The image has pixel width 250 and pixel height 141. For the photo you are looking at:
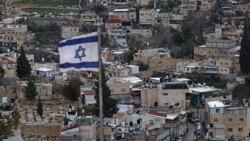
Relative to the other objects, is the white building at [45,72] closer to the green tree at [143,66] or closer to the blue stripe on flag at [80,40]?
the green tree at [143,66]

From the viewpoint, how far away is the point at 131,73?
29.7 m

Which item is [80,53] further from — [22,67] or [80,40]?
[22,67]

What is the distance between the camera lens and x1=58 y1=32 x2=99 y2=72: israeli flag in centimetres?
848

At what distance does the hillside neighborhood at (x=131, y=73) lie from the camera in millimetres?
19531

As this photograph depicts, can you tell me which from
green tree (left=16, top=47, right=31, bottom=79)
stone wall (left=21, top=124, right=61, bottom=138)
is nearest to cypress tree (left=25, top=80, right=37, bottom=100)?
green tree (left=16, top=47, right=31, bottom=79)

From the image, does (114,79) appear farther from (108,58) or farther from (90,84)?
(108,58)

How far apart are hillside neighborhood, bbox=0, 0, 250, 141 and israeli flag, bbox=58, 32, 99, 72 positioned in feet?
0.17

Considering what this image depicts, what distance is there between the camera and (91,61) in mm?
8555

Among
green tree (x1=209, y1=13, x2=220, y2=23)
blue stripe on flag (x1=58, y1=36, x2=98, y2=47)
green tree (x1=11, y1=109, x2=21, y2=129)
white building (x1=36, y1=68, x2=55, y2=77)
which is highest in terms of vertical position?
blue stripe on flag (x1=58, y1=36, x2=98, y2=47)

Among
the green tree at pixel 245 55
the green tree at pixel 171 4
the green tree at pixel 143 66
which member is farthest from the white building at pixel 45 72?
the green tree at pixel 171 4

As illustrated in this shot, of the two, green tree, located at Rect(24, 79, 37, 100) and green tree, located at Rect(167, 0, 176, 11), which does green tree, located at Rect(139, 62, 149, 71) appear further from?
green tree, located at Rect(167, 0, 176, 11)

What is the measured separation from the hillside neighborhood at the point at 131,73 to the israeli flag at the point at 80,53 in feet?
0.17

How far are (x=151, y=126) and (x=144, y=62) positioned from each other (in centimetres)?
1444

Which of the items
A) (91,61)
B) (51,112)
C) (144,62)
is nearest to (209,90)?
(51,112)
